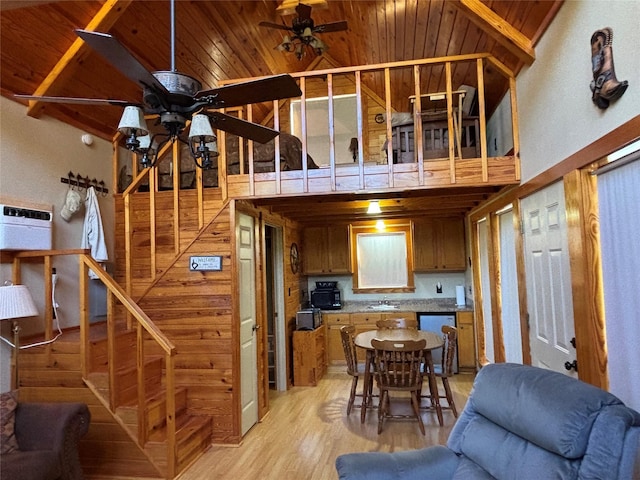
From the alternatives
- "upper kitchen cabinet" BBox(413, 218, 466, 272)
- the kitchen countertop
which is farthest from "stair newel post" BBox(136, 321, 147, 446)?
"upper kitchen cabinet" BBox(413, 218, 466, 272)

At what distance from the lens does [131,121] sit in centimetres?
171

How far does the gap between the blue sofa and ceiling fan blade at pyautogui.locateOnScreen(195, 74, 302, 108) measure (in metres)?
1.63

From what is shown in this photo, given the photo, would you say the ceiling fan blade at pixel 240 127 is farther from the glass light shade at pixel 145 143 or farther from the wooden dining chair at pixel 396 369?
the wooden dining chair at pixel 396 369

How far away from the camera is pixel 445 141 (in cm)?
378

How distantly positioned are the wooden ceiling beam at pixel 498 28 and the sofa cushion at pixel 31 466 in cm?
394

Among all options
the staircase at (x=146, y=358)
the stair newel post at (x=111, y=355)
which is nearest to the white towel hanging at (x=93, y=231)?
the staircase at (x=146, y=358)

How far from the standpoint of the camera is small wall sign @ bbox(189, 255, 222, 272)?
3.69 meters

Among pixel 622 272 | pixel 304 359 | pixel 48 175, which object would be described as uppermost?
pixel 48 175

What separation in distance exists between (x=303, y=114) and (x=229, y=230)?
4.07 feet

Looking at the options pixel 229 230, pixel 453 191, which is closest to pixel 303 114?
pixel 229 230

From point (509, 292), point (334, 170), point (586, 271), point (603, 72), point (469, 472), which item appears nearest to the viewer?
point (469, 472)

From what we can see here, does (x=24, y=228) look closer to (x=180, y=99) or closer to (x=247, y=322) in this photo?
(x=247, y=322)

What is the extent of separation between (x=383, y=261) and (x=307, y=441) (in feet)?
11.0

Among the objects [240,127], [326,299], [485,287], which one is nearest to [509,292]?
[485,287]
